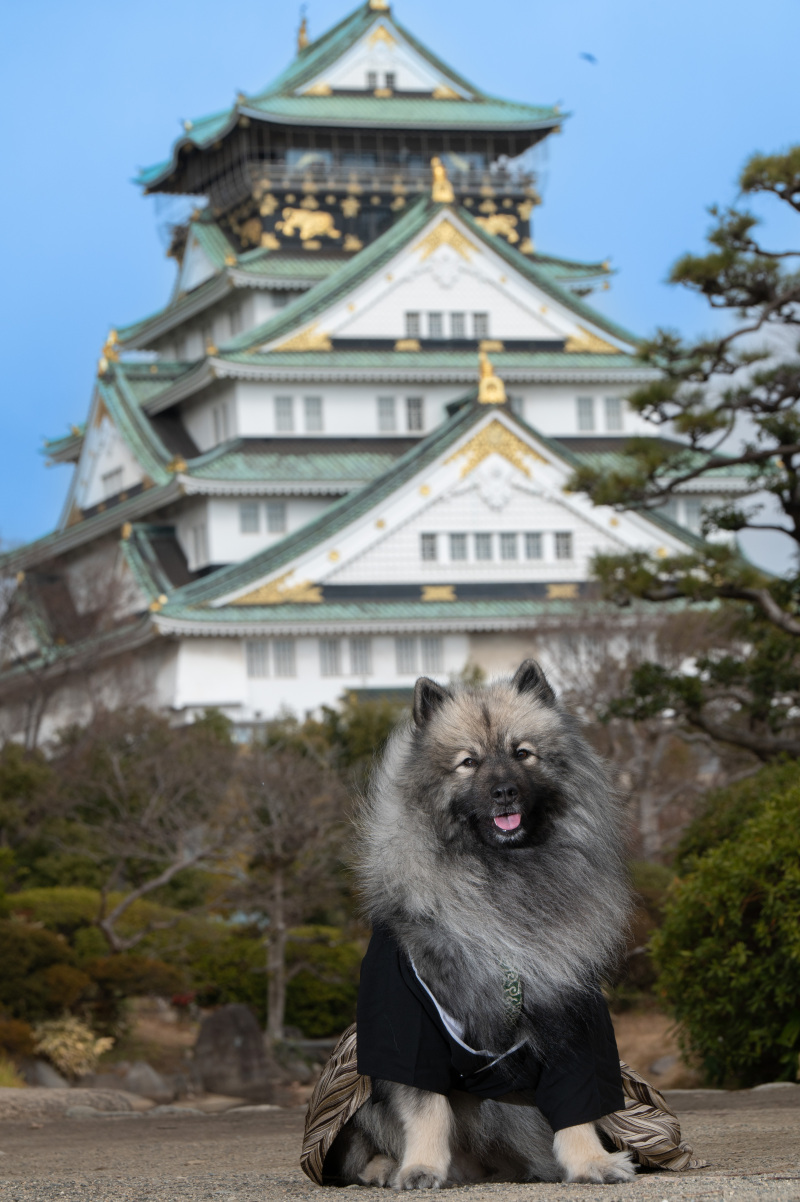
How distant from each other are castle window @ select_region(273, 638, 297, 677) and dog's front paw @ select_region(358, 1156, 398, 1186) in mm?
35335

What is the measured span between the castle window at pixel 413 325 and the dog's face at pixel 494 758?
4036cm

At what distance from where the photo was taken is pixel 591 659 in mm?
30625

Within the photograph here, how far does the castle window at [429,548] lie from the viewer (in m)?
41.8

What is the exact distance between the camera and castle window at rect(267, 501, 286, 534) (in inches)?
1708

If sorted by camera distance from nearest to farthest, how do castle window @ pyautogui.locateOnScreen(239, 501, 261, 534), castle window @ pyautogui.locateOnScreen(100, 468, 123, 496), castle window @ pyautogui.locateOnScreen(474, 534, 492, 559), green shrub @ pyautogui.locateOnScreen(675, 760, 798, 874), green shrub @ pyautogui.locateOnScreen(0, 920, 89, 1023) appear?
green shrub @ pyautogui.locateOnScreen(675, 760, 798, 874) < green shrub @ pyautogui.locateOnScreen(0, 920, 89, 1023) < castle window @ pyautogui.locateOnScreen(474, 534, 492, 559) < castle window @ pyautogui.locateOnScreen(239, 501, 261, 534) < castle window @ pyautogui.locateOnScreen(100, 468, 123, 496)

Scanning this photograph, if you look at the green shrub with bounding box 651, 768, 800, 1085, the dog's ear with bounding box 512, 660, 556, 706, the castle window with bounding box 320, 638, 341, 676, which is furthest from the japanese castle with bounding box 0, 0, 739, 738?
the dog's ear with bounding box 512, 660, 556, 706

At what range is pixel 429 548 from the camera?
137 feet

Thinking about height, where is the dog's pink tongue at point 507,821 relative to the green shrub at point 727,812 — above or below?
below

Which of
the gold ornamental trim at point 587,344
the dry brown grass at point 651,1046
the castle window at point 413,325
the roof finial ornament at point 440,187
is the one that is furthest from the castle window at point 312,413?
the dry brown grass at point 651,1046

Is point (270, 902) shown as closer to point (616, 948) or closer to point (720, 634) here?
point (720, 634)

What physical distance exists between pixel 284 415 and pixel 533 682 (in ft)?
128

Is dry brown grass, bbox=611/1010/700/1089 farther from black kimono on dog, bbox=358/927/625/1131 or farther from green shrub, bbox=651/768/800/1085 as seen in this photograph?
black kimono on dog, bbox=358/927/625/1131

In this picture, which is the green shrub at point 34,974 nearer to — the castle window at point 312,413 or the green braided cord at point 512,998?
the green braided cord at point 512,998

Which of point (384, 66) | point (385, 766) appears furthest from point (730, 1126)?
point (384, 66)
